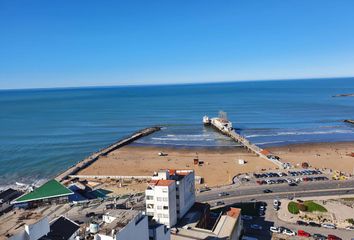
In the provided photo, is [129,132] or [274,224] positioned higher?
[129,132]

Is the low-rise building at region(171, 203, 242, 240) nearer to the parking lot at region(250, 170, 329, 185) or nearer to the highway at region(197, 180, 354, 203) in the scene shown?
the highway at region(197, 180, 354, 203)

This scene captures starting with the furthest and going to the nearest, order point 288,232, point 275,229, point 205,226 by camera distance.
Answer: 1. point 205,226
2. point 275,229
3. point 288,232

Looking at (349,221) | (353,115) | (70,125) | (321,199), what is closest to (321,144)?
(321,199)

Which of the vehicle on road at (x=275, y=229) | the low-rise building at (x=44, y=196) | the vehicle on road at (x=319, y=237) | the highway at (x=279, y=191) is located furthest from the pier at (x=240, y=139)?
the low-rise building at (x=44, y=196)

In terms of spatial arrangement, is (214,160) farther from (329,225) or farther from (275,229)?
(329,225)

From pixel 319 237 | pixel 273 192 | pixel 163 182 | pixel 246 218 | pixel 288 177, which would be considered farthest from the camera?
pixel 288 177

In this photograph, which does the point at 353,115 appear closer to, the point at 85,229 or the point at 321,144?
the point at 321,144

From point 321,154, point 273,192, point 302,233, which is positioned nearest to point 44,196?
point 273,192
